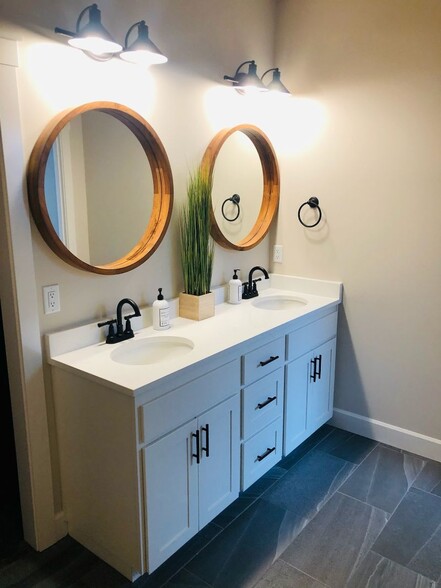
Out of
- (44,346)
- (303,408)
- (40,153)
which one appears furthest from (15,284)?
(303,408)

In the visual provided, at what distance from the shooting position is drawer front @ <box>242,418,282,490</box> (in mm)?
2109

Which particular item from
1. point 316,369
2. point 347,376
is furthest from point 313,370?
point 347,376

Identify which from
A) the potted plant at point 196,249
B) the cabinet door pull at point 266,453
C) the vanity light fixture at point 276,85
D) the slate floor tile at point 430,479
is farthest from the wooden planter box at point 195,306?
the slate floor tile at point 430,479

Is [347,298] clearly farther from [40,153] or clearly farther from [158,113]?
[40,153]

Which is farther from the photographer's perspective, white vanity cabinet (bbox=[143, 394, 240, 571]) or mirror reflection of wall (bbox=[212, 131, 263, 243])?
mirror reflection of wall (bbox=[212, 131, 263, 243])

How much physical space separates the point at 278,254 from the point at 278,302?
34cm

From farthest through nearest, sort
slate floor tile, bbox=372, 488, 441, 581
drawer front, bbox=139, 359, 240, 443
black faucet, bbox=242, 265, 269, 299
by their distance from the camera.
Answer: black faucet, bbox=242, 265, 269, 299, slate floor tile, bbox=372, 488, 441, 581, drawer front, bbox=139, 359, 240, 443

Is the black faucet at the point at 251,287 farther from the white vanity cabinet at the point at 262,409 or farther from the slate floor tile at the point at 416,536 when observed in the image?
the slate floor tile at the point at 416,536

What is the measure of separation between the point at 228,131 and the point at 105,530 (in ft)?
6.54

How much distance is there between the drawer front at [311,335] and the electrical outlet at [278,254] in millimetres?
519

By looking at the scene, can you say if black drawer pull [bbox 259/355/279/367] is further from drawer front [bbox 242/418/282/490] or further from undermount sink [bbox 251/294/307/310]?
undermount sink [bbox 251/294/307/310]

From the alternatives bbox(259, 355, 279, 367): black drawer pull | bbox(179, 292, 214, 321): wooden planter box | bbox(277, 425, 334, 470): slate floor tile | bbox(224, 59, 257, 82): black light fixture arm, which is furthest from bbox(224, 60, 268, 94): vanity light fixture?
bbox(277, 425, 334, 470): slate floor tile

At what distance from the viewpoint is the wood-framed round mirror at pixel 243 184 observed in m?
2.49

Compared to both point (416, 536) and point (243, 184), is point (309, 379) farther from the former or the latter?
point (243, 184)
